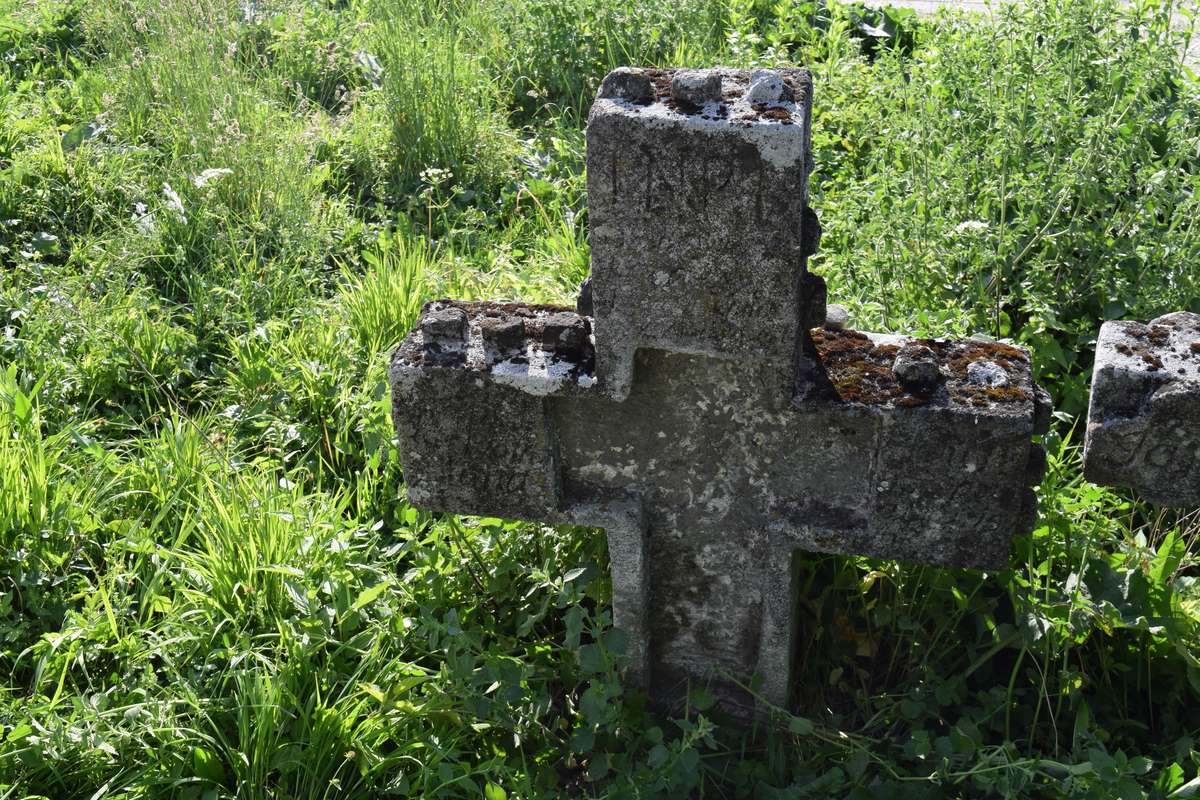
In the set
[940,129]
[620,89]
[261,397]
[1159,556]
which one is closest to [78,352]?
[261,397]

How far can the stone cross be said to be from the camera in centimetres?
229

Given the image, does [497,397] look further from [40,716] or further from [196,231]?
[196,231]

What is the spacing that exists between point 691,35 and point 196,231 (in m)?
2.25

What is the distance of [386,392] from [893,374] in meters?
1.61

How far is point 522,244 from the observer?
4645mm

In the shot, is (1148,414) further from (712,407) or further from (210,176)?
(210,176)

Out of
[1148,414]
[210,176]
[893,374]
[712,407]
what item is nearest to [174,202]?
[210,176]

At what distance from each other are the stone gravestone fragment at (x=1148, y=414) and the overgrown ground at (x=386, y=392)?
46 centimetres

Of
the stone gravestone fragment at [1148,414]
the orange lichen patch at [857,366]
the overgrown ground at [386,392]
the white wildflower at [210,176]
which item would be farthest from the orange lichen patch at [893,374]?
the white wildflower at [210,176]

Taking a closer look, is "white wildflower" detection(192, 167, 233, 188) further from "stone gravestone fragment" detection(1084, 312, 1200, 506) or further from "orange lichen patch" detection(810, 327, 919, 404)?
"stone gravestone fragment" detection(1084, 312, 1200, 506)

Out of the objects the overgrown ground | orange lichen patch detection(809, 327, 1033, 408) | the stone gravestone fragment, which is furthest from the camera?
the overgrown ground

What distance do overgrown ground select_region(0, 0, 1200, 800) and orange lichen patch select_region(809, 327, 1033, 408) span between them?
587mm

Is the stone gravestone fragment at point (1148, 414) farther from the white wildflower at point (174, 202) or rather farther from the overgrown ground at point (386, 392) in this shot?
the white wildflower at point (174, 202)

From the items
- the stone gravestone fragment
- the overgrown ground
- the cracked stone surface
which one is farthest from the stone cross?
the overgrown ground
